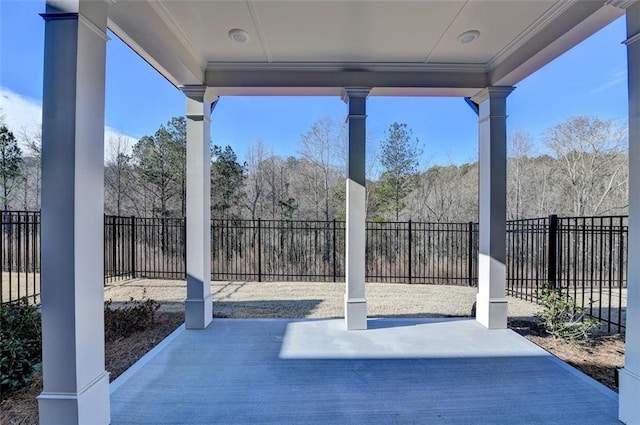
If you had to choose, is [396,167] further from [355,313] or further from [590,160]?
[355,313]

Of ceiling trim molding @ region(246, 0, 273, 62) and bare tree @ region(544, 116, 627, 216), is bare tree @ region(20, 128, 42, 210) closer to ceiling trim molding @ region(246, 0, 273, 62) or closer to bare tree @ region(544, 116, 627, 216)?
ceiling trim molding @ region(246, 0, 273, 62)

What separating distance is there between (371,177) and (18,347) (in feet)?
33.5

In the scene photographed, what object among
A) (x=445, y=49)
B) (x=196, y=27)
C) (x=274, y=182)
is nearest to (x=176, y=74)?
(x=196, y=27)

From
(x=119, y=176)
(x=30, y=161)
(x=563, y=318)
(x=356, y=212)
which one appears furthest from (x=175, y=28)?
(x=119, y=176)

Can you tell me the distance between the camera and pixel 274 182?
13.3 meters

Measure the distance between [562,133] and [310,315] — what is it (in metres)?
12.5

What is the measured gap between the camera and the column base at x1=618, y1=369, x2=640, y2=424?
2014mm

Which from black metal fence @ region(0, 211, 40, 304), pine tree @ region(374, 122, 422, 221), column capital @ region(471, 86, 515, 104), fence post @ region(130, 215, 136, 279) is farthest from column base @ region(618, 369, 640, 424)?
pine tree @ region(374, 122, 422, 221)

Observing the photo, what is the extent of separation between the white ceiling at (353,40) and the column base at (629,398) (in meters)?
2.50

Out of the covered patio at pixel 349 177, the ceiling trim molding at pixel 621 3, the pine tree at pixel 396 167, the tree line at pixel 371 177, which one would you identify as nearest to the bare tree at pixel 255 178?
the tree line at pixel 371 177

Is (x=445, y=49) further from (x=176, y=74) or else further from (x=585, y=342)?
(x=585, y=342)

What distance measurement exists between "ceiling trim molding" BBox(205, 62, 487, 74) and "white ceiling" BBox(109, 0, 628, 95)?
0.04 feet

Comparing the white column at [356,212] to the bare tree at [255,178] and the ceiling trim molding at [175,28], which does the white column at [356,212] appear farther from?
the bare tree at [255,178]

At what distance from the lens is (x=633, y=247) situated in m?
2.06
